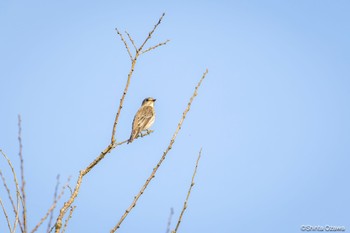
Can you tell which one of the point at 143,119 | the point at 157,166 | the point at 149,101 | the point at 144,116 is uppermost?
the point at 149,101

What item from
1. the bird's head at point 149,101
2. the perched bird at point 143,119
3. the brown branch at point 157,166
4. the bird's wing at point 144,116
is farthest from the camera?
the bird's head at point 149,101

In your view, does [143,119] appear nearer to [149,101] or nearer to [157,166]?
[149,101]

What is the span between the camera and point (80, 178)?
473cm

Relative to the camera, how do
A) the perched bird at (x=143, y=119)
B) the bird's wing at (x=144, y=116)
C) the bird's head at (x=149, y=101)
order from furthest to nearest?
the bird's head at (x=149, y=101) < the bird's wing at (x=144, y=116) < the perched bird at (x=143, y=119)

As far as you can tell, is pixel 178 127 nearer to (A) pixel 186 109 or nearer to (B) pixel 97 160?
(A) pixel 186 109

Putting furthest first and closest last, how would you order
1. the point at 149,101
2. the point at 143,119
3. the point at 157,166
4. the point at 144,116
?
the point at 149,101
the point at 144,116
the point at 143,119
the point at 157,166

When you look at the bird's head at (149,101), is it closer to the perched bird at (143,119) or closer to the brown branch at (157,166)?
the perched bird at (143,119)

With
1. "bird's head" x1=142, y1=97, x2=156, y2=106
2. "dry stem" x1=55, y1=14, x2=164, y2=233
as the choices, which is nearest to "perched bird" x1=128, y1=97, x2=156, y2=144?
"bird's head" x1=142, y1=97, x2=156, y2=106

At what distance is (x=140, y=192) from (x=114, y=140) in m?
1.07

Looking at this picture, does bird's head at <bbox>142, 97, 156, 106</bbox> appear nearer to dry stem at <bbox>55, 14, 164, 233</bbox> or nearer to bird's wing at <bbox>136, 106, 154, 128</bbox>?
bird's wing at <bbox>136, 106, 154, 128</bbox>

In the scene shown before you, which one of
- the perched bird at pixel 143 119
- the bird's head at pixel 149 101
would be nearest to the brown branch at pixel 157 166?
the perched bird at pixel 143 119

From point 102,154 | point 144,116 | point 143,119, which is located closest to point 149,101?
point 144,116

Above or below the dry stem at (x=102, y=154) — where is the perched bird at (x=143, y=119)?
above

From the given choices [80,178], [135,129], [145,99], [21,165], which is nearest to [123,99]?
[80,178]
